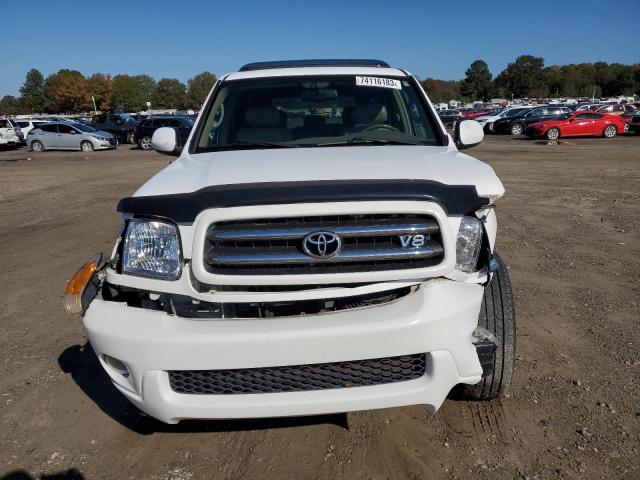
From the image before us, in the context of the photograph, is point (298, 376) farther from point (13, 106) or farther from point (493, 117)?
point (13, 106)

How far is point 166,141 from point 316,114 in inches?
42.3

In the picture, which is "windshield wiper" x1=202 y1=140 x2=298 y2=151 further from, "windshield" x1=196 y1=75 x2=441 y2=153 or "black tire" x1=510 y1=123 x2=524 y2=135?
"black tire" x1=510 y1=123 x2=524 y2=135

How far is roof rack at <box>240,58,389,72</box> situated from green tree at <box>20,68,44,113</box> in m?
125

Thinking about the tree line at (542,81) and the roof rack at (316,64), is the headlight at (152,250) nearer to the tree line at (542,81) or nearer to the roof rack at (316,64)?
the roof rack at (316,64)

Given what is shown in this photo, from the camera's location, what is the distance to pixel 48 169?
17391 mm

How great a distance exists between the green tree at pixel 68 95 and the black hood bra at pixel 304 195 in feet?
381

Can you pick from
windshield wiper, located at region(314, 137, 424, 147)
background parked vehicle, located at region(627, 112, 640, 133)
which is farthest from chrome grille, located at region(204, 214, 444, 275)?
background parked vehicle, located at region(627, 112, 640, 133)

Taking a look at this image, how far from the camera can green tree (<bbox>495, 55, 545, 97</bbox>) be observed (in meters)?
109

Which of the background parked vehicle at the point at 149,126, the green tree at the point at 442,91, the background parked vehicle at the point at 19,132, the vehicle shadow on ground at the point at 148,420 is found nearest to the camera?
the vehicle shadow on ground at the point at 148,420

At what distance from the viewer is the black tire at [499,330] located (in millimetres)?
2607


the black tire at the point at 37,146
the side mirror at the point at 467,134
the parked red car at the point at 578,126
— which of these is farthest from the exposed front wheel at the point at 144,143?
the side mirror at the point at 467,134

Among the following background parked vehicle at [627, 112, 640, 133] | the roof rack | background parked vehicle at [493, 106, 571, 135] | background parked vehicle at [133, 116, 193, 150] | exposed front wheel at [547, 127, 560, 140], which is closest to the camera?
the roof rack

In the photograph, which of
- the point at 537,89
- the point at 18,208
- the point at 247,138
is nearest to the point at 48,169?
the point at 18,208

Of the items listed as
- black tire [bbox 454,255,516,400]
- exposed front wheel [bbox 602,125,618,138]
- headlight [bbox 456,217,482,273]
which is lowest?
exposed front wheel [bbox 602,125,618,138]
